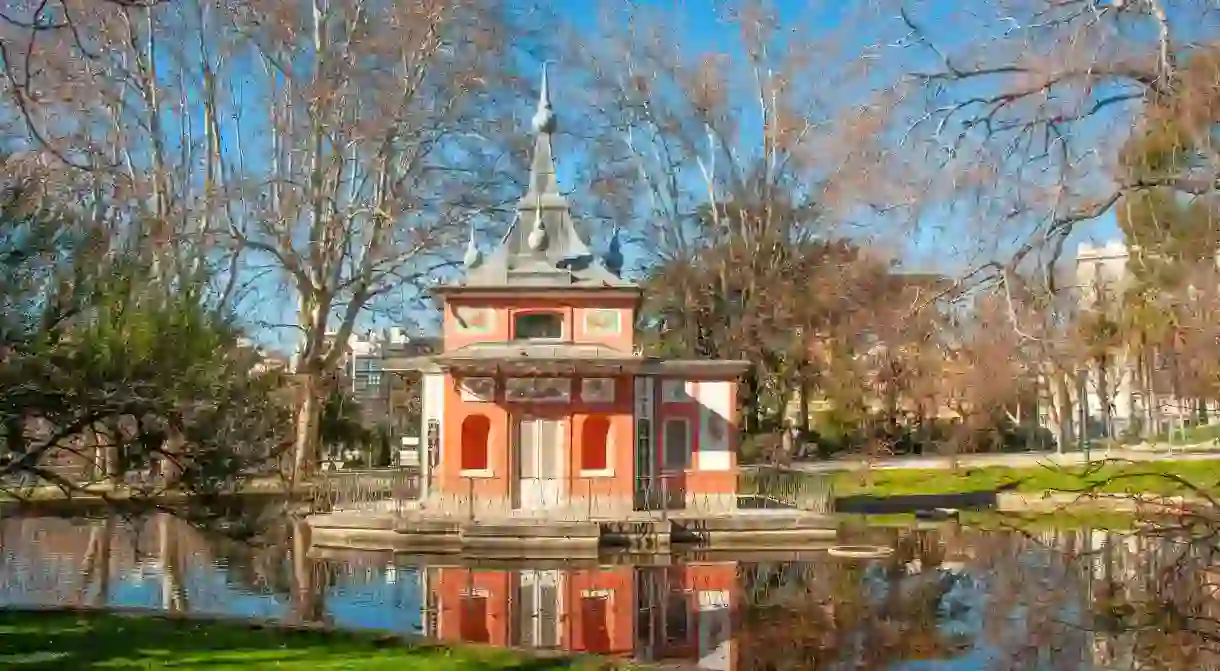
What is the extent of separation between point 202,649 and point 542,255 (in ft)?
58.3

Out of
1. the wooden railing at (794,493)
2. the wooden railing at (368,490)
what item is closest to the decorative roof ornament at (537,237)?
the wooden railing at (368,490)

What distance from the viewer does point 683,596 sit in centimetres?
1842

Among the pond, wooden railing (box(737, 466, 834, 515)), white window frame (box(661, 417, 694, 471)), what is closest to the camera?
the pond

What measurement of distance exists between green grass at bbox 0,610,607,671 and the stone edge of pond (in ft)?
0.10

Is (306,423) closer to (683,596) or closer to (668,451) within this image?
(668,451)

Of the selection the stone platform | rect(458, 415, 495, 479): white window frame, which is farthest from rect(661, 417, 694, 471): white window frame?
rect(458, 415, 495, 479): white window frame

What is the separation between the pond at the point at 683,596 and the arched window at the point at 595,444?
213 inches

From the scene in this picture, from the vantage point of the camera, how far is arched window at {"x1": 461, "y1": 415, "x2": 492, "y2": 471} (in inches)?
1086

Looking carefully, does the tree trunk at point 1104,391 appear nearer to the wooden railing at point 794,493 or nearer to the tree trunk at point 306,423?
the wooden railing at point 794,493

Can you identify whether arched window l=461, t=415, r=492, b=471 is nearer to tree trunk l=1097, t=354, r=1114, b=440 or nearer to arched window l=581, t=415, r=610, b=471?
arched window l=581, t=415, r=610, b=471

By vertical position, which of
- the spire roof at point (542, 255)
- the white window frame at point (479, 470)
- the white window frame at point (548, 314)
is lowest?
the white window frame at point (479, 470)

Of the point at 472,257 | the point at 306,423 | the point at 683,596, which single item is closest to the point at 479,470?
the point at 472,257

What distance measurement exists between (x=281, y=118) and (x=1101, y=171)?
3187 cm

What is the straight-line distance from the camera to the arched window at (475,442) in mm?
27594
